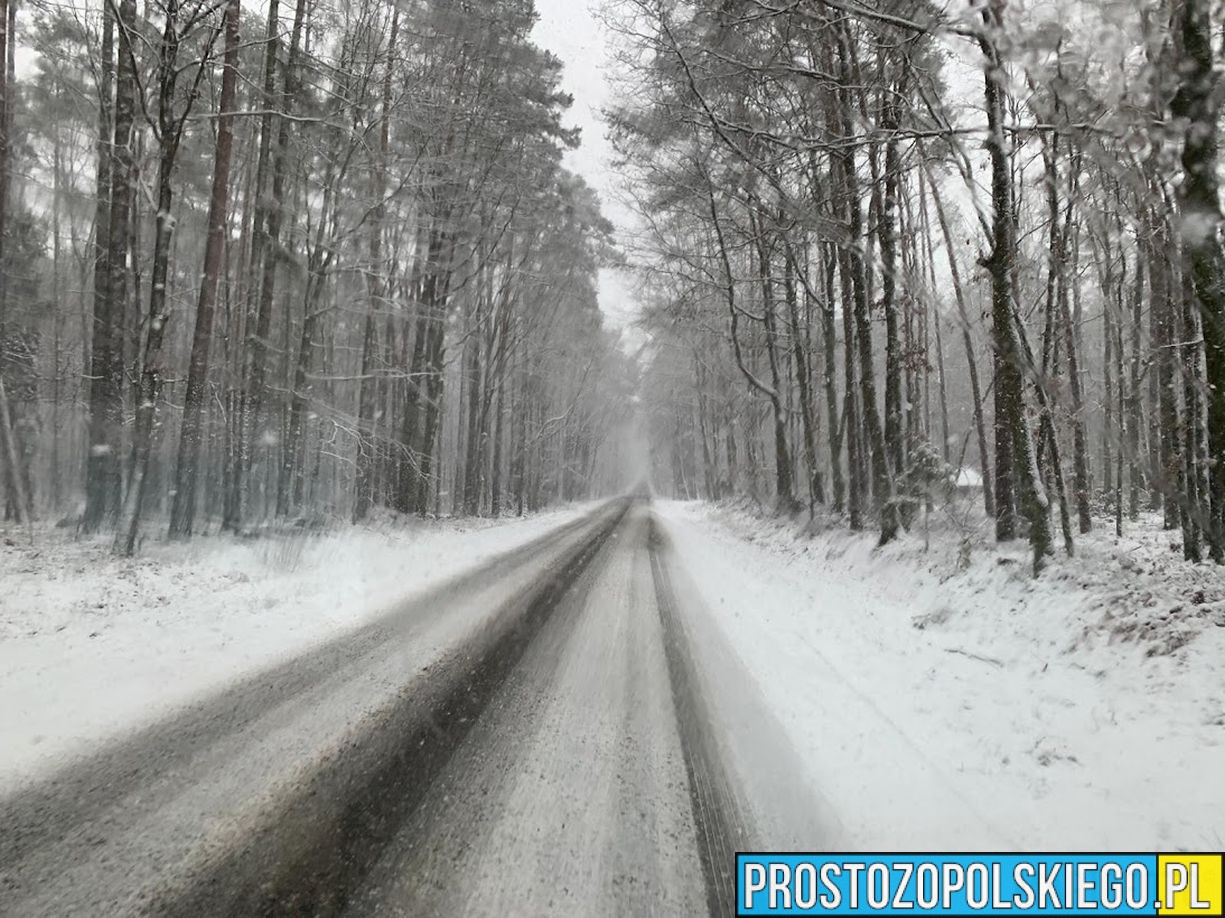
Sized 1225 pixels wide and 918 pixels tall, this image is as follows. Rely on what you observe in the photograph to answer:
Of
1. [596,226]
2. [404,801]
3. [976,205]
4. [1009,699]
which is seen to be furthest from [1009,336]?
[596,226]

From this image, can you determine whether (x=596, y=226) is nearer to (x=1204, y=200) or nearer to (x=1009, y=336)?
(x=1009, y=336)

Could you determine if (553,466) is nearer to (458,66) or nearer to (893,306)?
(458,66)

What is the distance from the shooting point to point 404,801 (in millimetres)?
2695

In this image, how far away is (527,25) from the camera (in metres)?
14.9

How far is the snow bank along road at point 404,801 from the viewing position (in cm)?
212

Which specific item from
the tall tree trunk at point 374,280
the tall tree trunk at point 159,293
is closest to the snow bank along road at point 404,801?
the tall tree trunk at point 159,293

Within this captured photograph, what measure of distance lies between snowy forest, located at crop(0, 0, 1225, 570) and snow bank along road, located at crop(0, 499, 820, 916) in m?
2.67

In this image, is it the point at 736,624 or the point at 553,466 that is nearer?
the point at 736,624

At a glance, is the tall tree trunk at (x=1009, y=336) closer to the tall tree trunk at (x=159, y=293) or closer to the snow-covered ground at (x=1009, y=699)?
the snow-covered ground at (x=1009, y=699)

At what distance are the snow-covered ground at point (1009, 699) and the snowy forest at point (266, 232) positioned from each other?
8.74 meters

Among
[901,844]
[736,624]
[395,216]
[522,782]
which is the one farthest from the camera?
[395,216]

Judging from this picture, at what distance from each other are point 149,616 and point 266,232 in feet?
29.6

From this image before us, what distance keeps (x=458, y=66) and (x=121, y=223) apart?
8526 millimetres

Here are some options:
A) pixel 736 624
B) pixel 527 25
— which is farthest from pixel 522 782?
pixel 527 25
